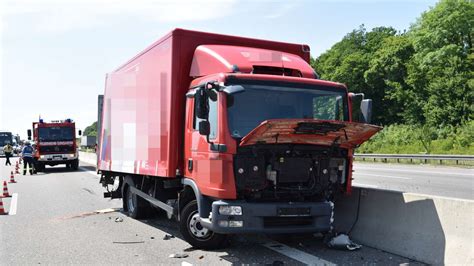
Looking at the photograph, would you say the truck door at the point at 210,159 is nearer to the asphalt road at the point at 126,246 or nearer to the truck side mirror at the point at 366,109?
Answer: the asphalt road at the point at 126,246

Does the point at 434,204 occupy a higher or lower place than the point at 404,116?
lower

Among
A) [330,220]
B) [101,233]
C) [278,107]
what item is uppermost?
[278,107]

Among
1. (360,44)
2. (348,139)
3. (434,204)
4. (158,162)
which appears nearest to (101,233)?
(158,162)

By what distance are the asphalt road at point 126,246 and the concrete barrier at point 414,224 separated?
19 cm

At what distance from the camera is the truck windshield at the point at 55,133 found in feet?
87.3

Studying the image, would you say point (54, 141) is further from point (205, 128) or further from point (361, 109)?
point (361, 109)

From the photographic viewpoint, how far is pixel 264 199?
633 centimetres

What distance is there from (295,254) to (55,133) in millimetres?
23336

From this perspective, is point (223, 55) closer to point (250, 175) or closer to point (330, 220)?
point (250, 175)

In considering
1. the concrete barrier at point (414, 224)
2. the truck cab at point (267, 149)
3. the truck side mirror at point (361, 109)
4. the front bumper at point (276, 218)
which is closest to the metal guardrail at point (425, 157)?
the truck side mirror at point (361, 109)

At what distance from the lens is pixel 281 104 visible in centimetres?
656

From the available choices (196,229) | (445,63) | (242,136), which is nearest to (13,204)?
(196,229)

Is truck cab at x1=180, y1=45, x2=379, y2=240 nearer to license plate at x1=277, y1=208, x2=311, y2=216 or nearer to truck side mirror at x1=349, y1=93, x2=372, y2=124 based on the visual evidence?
license plate at x1=277, y1=208, x2=311, y2=216

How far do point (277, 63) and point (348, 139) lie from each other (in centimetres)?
160
